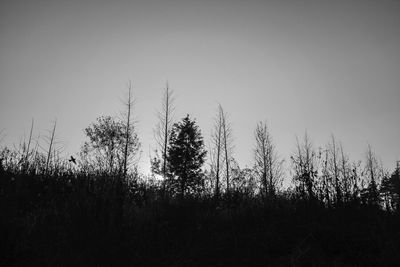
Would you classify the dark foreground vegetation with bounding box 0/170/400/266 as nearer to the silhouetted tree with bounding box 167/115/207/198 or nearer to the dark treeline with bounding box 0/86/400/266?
the dark treeline with bounding box 0/86/400/266

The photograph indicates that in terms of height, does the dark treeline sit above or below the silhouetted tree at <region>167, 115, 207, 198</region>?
below

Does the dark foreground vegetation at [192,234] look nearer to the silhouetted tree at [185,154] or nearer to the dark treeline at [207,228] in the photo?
Answer: the dark treeline at [207,228]

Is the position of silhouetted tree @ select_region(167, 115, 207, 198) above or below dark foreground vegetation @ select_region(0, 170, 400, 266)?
above

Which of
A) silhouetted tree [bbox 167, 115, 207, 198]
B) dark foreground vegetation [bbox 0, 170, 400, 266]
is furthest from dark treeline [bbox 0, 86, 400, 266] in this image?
silhouetted tree [bbox 167, 115, 207, 198]

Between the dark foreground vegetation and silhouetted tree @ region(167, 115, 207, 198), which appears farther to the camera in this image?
silhouetted tree @ region(167, 115, 207, 198)

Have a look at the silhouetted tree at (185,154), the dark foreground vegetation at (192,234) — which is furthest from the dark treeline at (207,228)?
the silhouetted tree at (185,154)

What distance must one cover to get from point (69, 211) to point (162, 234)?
187 cm

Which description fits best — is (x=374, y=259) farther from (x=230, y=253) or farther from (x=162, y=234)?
(x=162, y=234)

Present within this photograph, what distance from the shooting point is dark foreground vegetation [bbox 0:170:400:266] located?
3914 mm

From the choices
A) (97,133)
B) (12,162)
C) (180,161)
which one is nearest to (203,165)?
(180,161)

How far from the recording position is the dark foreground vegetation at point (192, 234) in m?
3.91

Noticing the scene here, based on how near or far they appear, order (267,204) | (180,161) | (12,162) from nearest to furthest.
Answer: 1. (267,204)
2. (12,162)
3. (180,161)

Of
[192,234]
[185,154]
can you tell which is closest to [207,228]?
[192,234]

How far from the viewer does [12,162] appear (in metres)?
8.13
